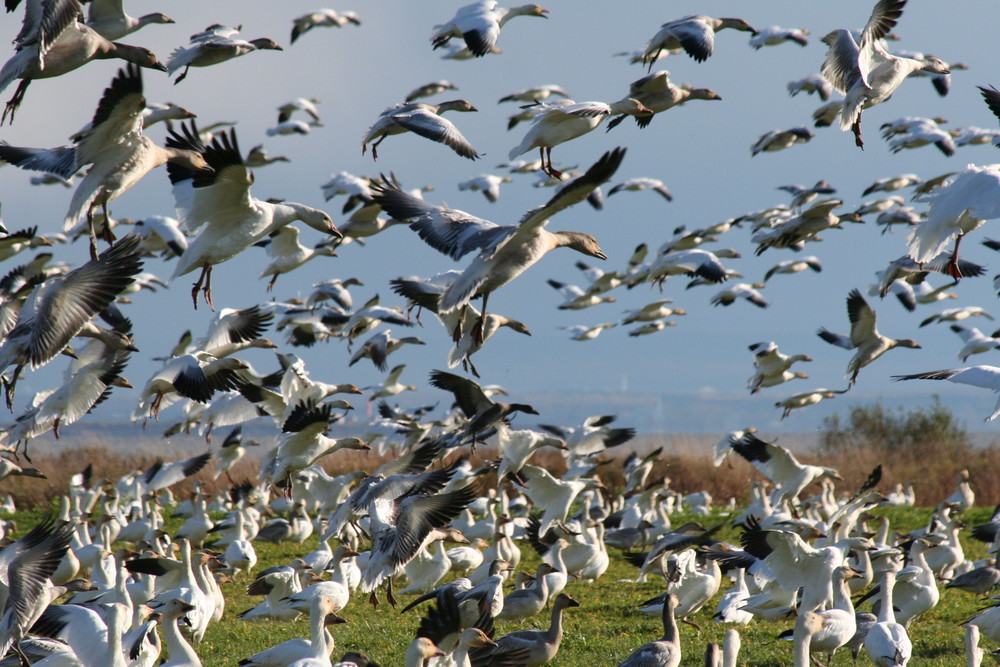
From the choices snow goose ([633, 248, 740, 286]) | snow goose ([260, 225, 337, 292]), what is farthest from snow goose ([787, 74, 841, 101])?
snow goose ([260, 225, 337, 292])

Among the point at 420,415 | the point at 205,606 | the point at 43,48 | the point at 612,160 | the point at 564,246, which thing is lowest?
the point at 420,415

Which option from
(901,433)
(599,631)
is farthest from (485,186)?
(901,433)

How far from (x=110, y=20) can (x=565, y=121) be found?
347 centimetres

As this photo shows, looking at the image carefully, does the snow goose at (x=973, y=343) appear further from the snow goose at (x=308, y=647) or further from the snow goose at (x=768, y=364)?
the snow goose at (x=308, y=647)

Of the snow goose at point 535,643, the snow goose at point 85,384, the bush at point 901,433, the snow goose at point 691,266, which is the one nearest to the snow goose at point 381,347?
the snow goose at point 691,266

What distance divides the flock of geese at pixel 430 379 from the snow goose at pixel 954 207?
0.02m

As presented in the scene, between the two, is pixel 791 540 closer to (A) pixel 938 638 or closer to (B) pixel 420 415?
(A) pixel 938 638

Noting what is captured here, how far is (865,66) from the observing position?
867 centimetres

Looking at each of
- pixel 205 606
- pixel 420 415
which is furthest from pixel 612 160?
pixel 420 415

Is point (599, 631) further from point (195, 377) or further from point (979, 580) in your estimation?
point (195, 377)

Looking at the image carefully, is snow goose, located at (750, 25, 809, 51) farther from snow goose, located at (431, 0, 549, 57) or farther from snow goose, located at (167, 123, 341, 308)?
snow goose, located at (167, 123, 341, 308)

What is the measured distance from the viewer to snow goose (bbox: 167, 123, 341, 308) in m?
7.46

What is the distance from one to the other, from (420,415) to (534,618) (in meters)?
8.19

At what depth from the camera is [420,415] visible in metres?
18.7
